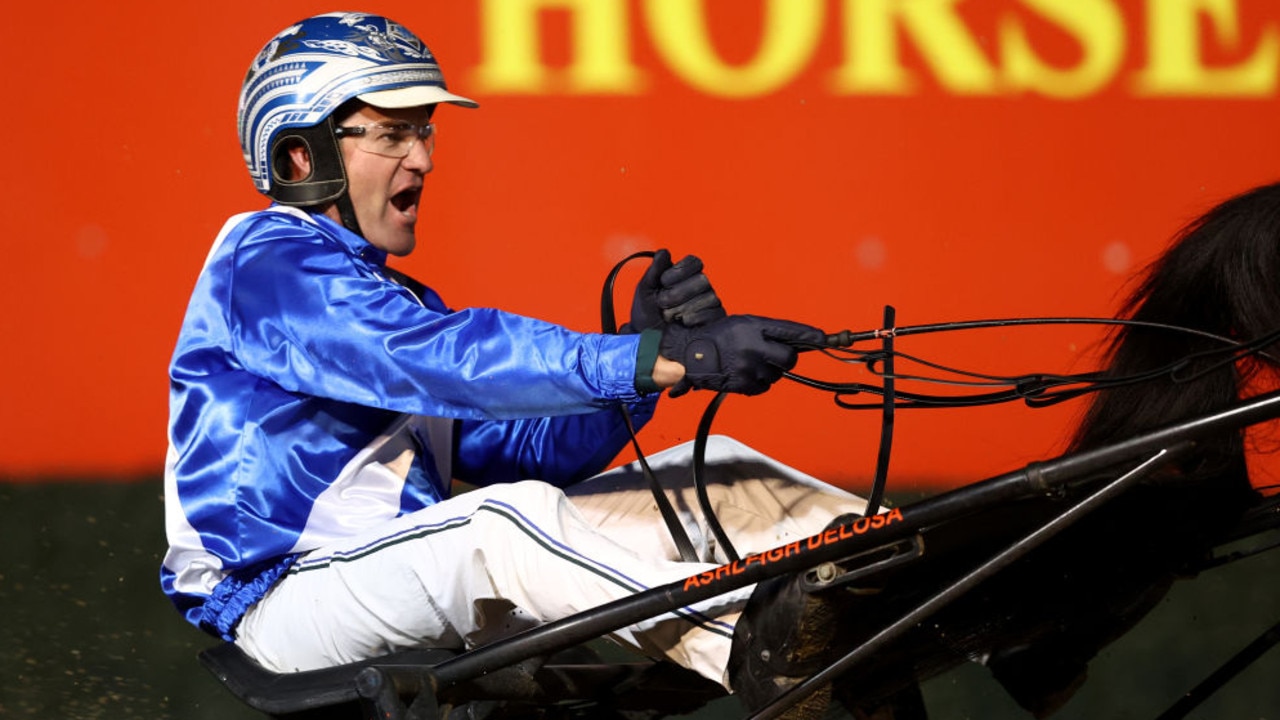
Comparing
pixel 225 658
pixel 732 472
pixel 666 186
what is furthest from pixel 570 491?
pixel 666 186

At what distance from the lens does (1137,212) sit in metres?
3.35

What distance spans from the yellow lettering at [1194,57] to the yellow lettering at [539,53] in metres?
1.10

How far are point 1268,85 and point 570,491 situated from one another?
1880 millimetres

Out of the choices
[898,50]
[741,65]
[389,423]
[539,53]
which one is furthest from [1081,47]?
[389,423]

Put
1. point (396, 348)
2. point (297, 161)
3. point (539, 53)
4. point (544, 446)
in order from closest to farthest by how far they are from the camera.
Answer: point (396, 348) → point (297, 161) → point (544, 446) → point (539, 53)

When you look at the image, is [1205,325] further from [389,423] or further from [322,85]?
[322,85]

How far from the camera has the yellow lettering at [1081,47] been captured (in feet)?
10.9

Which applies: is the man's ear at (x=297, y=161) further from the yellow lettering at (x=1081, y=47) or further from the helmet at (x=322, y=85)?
the yellow lettering at (x=1081, y=47)

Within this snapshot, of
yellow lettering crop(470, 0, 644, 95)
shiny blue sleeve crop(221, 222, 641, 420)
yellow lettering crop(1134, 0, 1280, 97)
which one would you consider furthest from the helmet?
yellow lettering crop(1134, 0, 1280, 97)

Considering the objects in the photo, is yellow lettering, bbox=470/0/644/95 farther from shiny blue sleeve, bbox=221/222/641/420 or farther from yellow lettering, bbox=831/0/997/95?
shiny blue sleeve, bbox=221/222/641/420

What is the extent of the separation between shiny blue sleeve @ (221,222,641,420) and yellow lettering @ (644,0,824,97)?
128cm

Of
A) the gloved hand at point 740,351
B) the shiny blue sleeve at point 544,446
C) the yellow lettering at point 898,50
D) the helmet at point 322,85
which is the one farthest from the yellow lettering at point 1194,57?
the gloved hand at point 740,351

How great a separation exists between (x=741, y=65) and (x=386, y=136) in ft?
3.60

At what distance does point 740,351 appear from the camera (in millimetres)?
1926
